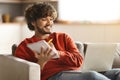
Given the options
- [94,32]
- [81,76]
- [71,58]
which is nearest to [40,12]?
[71,58]

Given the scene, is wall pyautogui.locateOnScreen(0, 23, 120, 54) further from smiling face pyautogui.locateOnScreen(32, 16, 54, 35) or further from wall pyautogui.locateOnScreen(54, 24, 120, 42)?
smiling face pyautogui.locateOnScreen(32, 16, 54, 35)

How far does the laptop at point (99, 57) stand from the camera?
10.1 feet

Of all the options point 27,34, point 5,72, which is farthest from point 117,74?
point 27,34

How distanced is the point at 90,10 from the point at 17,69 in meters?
2.92

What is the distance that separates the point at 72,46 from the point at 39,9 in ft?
1.45

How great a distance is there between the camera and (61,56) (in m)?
2.67

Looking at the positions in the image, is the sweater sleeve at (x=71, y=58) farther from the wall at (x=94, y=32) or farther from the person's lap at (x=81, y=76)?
the wall at (x=94, y=32)

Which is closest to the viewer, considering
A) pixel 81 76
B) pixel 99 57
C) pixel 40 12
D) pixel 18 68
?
pixel 81 76

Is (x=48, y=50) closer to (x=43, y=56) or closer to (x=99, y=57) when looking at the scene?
(x=43, y=56)

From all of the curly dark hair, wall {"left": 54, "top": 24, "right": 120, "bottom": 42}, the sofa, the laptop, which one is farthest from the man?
wall {"left": 54, "top": 24, "right": 120, "bottom": 42}

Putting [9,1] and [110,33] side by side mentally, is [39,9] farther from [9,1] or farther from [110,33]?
[9,1]

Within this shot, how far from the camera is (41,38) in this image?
2811mm

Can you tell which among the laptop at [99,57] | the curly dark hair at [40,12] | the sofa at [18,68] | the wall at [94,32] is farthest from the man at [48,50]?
the wall at [94,32]

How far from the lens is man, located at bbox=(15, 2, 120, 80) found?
262cm
